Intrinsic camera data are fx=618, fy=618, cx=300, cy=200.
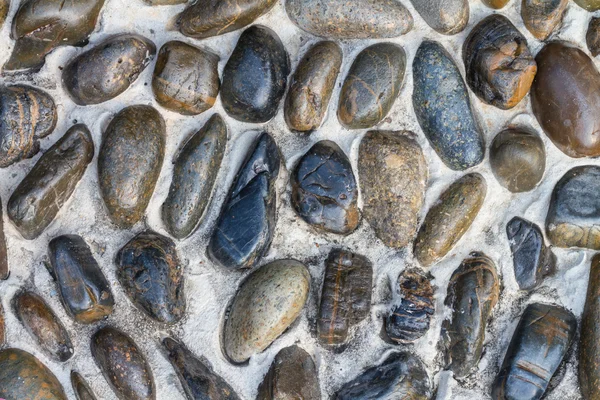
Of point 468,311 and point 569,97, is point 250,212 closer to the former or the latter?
point 468,311

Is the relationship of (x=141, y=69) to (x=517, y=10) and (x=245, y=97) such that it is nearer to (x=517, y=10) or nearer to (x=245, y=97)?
(x=245, y=97)

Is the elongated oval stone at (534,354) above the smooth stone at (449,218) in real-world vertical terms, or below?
below

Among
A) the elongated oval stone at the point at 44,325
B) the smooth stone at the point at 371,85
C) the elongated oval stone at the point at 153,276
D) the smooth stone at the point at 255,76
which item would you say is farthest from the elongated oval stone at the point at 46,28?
the smooth stone at the point at 371,85

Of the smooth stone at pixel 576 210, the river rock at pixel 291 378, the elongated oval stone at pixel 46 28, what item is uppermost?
the elongated oval stone at pixel 46 28

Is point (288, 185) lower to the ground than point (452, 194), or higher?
higher

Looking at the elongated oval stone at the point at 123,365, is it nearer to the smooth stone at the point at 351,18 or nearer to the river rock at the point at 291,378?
the river rock at the point at 291,378

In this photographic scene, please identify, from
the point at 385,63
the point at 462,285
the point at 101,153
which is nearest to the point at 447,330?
the point at 462,285

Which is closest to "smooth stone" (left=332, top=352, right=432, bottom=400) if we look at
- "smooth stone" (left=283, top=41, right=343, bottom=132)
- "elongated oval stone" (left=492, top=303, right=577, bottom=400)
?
"elongated oval stone" (left=492, top=303, right=577, bottom=400)
